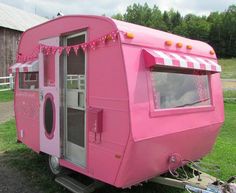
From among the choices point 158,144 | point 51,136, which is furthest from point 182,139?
point 51,136

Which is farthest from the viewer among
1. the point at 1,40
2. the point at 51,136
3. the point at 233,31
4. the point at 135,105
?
the point at 233,31

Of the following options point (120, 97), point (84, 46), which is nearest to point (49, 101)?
point (84, 46)

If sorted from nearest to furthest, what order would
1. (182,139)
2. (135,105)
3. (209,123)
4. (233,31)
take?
(135,105) → (182,139) → (209,123) → (233,31)

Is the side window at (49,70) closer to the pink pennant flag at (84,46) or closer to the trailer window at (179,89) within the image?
the pink pennant flag at (84,46)

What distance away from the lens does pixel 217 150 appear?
8297 mm

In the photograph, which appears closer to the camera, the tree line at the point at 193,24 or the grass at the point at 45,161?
the grass at the point at 45,161

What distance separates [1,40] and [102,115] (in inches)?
899

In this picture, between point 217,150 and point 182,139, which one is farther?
point 217,150

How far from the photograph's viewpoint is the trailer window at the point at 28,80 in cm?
669

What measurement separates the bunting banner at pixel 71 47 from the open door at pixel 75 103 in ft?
0.46

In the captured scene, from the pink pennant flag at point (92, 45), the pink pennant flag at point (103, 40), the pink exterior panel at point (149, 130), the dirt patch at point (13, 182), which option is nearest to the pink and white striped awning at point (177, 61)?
the pink exterior panel at point (149, 130)

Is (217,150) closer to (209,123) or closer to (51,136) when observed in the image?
(209,123)

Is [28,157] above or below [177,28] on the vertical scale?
below

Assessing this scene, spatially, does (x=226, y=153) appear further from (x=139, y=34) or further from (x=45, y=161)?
(x=139, y=34)
